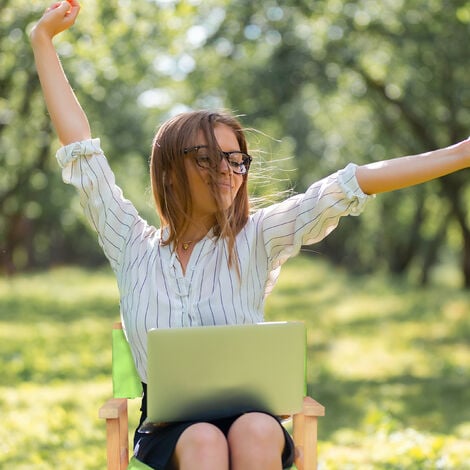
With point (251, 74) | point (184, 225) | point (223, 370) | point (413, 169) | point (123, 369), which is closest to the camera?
point (413, 169)

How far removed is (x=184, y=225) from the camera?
2.79 metres

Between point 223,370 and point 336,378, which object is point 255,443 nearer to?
point 223,370

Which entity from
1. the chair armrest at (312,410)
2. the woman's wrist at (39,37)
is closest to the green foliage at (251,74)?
the chair armrest at (312,410)

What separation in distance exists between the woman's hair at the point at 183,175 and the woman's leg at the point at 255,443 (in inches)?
18.7

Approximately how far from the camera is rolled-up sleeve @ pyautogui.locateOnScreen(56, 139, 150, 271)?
274cm

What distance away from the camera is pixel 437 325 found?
14.0 metres

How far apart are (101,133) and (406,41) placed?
27.0ft

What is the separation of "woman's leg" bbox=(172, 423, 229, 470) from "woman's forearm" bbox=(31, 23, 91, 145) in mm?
924

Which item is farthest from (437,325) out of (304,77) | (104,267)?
(104,267)

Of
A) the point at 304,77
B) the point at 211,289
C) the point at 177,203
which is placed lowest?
the point at 211,289

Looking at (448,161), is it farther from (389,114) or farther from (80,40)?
(389,114)

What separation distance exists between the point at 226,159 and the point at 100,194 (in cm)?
40

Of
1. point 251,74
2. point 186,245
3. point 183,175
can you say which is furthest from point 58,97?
point 251,74

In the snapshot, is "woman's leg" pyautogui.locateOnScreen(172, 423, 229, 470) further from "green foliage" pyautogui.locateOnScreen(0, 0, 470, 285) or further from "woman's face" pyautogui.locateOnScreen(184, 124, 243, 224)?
"green foliage" pyautogui.locateOnScreen(0, 0, 470, 285)
